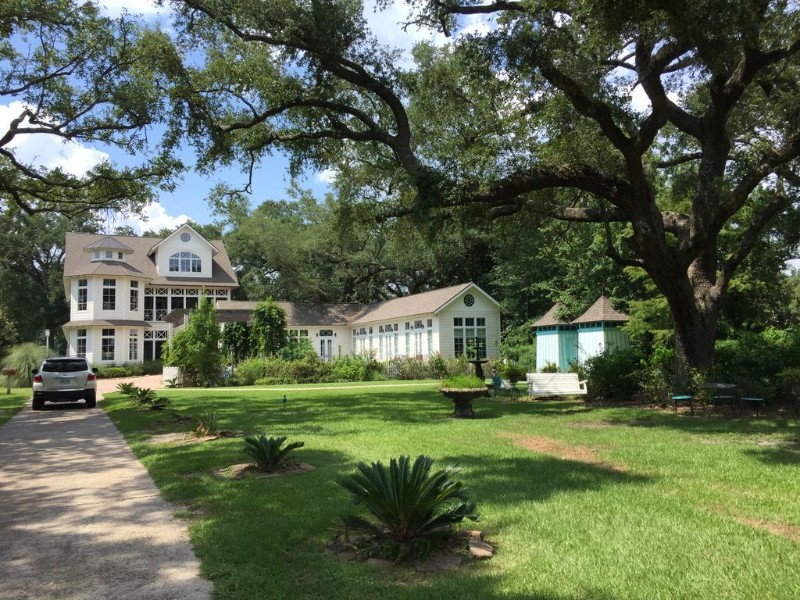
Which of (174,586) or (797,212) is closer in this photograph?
(174,586)

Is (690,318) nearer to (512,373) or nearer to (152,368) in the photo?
(512,373)

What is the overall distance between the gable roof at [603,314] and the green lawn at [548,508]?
35.5 feet

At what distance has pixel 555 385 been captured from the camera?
17672 mm

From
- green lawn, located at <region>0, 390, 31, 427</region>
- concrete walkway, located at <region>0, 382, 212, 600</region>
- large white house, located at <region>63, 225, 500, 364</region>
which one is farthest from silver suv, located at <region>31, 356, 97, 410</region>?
large white house, located at <region>63, 225, 500, 364</region>

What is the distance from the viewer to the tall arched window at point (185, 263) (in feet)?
149

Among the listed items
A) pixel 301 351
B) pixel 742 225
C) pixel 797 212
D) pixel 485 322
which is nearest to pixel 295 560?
pixel 797 212

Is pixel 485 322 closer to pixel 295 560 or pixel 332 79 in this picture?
pixel 332 79

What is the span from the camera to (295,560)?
15.6ft

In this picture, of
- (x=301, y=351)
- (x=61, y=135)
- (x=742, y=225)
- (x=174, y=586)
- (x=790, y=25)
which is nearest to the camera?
(x=174, y=586)

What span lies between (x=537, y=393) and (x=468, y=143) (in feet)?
27.0

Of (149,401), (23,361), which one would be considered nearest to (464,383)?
(149,401)

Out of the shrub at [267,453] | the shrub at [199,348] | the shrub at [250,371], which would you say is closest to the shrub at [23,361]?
the shrub at [199,348]

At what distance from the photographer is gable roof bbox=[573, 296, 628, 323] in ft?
75.2

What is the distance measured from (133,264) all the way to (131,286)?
206 centimetres
